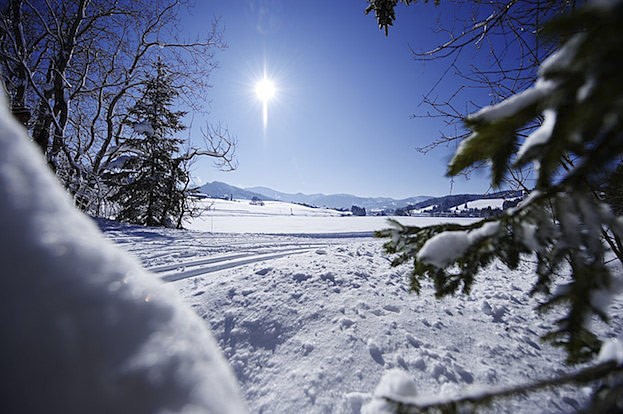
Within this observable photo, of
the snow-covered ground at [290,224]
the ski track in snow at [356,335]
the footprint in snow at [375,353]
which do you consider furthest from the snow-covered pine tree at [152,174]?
the footprint in snow at [375,353]

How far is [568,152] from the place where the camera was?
0.86 m

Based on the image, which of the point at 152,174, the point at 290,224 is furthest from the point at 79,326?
the point at 290,224

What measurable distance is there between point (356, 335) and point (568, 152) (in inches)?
102

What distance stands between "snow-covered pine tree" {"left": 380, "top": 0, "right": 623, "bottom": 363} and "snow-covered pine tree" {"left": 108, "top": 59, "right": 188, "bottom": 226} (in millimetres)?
16144

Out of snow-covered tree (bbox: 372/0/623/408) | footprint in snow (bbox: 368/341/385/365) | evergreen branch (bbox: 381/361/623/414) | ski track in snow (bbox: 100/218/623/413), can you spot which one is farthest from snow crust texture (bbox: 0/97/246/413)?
footprint in snow (bbox: 368/341/385/365)

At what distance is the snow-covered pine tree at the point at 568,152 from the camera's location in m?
0.52

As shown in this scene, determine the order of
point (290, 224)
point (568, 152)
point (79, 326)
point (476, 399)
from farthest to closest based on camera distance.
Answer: point (290, 224)
point (568, 152)
point (476, 399)
point (79, 326)

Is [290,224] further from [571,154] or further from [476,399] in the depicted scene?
[476,399]

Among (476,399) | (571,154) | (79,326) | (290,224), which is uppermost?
(571,154)

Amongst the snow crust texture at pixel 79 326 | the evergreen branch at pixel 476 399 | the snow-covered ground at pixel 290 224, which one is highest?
the snow crust texture at pixel 79 326

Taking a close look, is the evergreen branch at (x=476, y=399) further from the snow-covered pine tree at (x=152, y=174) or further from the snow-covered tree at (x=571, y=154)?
the snow-covered pine tree at (x=152, y=174)

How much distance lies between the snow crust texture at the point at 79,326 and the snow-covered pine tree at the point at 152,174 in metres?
15.9

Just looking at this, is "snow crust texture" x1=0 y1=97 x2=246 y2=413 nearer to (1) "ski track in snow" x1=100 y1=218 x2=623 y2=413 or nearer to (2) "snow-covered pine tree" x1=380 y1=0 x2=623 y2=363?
(2) "snow-covered pine tree" x1=380 y1=0 x2=623 y2=363

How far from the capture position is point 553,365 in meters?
2.66
